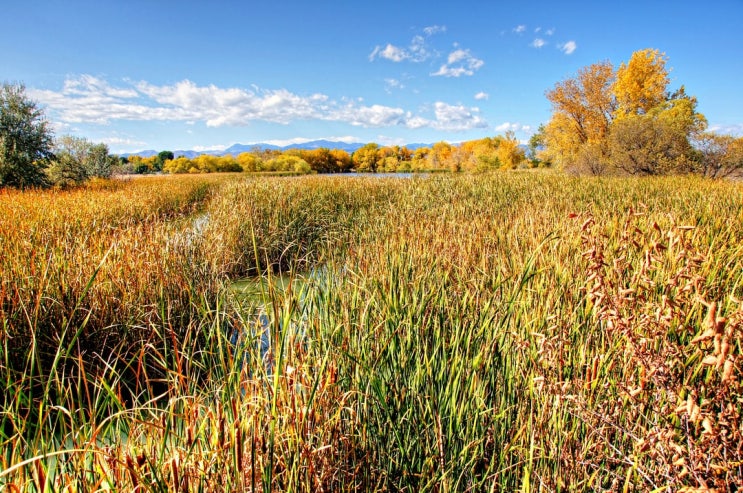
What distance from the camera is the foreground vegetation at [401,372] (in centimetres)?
113

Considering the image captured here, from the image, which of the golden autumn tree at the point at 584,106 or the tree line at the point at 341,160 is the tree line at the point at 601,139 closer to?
the golden autumn tree at the point at 584,106

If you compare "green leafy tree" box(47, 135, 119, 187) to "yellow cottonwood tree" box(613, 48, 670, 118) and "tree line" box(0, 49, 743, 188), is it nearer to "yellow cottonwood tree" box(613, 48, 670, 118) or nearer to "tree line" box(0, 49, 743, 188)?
"tree line" box(0, 49, 743, 188)

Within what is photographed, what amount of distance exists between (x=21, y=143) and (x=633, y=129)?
888 inches

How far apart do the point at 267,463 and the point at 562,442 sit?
3.68 feet

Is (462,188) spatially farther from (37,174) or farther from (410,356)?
(37,174)

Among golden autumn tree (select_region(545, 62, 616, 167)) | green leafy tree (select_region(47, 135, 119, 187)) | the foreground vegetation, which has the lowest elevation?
the foreground vegetation

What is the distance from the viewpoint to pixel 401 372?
1.84m

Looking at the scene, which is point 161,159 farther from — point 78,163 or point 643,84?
point 643,84

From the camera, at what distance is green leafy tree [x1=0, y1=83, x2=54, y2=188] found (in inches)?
484

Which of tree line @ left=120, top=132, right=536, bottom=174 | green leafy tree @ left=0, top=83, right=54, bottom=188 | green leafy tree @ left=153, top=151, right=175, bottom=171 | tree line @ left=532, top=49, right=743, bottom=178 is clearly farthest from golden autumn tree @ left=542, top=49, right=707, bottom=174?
green leafy tree @ left=153, top=151, right=175, bottom=171

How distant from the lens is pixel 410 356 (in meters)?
1.89

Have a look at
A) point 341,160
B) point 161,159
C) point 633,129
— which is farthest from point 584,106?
point 161,159

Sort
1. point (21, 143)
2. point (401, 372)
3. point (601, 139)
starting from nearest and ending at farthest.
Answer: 1. point (401, 372)
2. point (21, 143)
3. point (601, 139)

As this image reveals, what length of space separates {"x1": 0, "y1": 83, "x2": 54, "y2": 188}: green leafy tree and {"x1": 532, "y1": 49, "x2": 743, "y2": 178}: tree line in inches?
849
